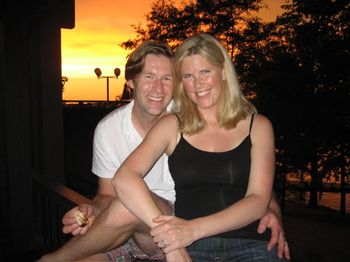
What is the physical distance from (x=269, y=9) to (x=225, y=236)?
2381 centimetres

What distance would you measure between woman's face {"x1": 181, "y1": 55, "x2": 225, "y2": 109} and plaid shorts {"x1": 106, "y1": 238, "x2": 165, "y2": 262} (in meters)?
1.09

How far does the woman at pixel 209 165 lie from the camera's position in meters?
2.12

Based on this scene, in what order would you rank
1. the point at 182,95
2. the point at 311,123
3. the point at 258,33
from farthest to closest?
the point at 258,33
the point at 311,123
the point at 182,95

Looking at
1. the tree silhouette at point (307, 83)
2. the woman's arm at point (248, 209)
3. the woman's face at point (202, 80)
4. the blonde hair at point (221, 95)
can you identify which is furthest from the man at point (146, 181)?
the tree silhouette at point (307, 83)

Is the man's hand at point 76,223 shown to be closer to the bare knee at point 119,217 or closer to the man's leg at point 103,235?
the man's leg at point 103,235

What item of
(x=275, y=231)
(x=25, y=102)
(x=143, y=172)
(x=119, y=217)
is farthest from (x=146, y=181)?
(x=25, y=102)

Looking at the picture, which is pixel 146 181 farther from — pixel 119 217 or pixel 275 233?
pixel 275 233

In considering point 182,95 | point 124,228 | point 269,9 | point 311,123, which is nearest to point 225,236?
point 124,228

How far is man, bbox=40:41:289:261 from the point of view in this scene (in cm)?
219

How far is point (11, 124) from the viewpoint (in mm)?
4117

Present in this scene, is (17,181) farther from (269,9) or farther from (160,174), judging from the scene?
(269,9)

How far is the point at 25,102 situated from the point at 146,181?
7.23 ft

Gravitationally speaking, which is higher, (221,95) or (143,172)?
(221,95)

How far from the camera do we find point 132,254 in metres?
2.59
